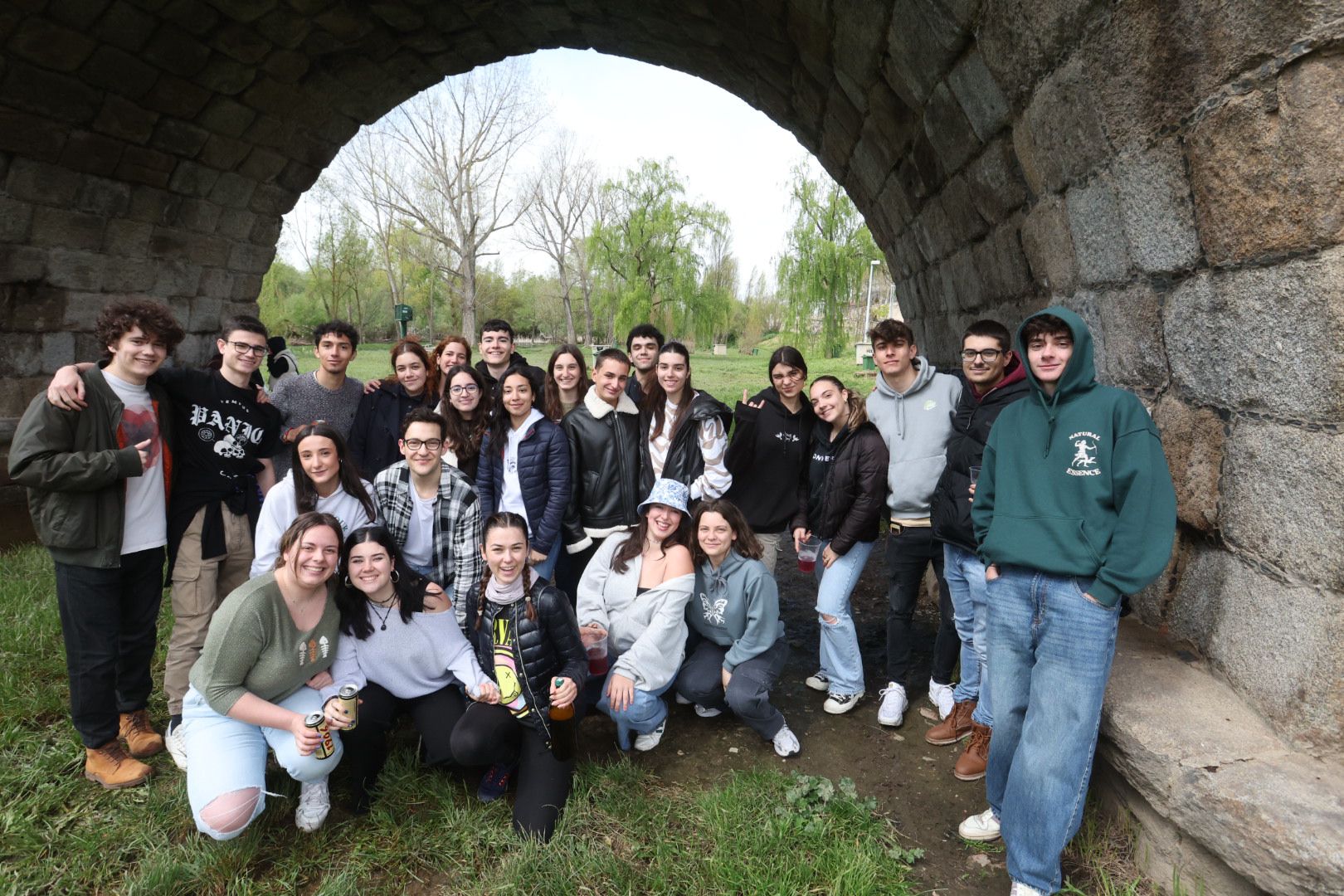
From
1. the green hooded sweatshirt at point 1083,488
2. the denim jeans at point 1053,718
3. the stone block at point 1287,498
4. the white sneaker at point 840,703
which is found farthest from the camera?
the white sneaker at point 840,703

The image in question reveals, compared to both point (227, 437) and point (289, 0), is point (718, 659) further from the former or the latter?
point (289, 0)

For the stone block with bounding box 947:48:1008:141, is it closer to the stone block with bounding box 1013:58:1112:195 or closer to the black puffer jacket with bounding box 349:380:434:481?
the stone block with bounding box 1013:58:1112:195

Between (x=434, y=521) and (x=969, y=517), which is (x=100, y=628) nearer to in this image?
(x=434, y=521)

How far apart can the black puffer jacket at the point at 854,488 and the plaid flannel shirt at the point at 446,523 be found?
70.3 inches

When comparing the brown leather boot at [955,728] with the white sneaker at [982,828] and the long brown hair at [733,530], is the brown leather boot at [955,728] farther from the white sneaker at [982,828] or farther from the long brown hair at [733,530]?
the long brown hair at [733,530]

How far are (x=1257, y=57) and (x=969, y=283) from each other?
2.34m

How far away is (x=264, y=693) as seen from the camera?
2.72 meters

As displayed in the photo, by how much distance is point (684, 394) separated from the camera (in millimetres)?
3943

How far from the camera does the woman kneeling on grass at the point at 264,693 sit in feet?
8.36

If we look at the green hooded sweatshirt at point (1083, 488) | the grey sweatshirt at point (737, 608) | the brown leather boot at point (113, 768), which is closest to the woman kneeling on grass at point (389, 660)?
the brown leather boot at point (113, 768)

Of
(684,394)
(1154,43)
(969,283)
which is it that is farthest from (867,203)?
(1154,43)

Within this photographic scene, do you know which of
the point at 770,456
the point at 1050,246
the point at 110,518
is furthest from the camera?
the point at 770,456

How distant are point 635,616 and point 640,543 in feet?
1.15

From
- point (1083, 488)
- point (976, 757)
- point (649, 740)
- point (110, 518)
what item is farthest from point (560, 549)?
point (1083, 488)
